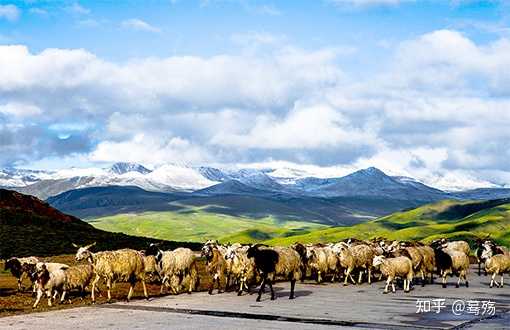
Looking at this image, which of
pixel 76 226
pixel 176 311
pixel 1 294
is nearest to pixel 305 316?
pixel 176 311

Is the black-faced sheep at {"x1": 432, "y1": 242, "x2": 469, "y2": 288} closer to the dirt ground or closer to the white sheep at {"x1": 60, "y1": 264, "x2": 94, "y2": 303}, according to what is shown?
the dirt ground

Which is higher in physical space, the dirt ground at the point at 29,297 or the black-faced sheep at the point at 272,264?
the black-faced sheep at the point at 272,264

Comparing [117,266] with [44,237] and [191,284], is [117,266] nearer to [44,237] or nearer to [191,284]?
[191,284]

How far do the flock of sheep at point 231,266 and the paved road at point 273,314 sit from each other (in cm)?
136

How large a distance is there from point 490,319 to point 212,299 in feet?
39.6

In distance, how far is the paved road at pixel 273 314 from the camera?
2255 cm

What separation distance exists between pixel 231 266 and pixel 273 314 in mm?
8063

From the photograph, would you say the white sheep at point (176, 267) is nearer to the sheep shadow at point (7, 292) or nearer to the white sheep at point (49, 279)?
the white sheep at point (49, 279)

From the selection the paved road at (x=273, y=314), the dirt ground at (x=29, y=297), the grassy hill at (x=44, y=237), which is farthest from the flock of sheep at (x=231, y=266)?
the grassy hill at (x=44, y=237)

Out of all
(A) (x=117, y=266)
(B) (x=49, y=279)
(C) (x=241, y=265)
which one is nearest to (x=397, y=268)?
(C) (x=241, y=265)

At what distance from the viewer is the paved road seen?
74.0 ft

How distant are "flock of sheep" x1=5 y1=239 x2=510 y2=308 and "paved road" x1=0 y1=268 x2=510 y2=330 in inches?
53.5

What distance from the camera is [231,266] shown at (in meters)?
33.1

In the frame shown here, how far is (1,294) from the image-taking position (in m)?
32.2
